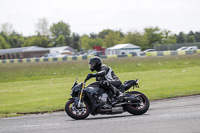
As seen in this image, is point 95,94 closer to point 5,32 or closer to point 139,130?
point 139,130

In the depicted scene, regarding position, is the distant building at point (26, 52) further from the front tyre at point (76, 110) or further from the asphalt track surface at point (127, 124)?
the asphalt track surface at point (127, 124)

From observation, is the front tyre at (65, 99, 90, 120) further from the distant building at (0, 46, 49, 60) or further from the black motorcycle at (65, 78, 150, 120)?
the distant building at (0, 46, 49, 60)

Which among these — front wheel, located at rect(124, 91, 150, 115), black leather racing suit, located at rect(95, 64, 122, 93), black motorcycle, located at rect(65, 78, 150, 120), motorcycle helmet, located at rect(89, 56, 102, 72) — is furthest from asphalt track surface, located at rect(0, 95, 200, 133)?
motorcycle helmet, located at rect(89, 56, 102, 72)

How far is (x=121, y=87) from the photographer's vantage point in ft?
35.3

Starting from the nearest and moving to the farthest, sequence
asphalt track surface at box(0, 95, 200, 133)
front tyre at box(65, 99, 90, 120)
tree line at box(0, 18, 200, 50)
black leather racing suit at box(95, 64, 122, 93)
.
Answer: asphalt track surface at box(0, 95, 200, 133), front tyre at box(65, 99, 90, 120), black leather racing suit at box(95, 64, 122, 93), tree line at box(0, 18, 200, 50)

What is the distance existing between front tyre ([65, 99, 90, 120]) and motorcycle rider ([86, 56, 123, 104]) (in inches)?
31.5

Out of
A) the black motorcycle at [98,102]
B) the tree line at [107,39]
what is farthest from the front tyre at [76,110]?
the tree line at [107,39]

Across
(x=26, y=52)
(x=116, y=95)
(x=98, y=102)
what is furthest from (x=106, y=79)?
(x=26, y=52)

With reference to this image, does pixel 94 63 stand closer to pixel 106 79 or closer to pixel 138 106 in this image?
pixel 106 79

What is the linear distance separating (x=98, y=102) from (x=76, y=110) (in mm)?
691

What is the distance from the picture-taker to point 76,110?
33.6 feet

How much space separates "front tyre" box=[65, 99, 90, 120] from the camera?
10203 millimetres

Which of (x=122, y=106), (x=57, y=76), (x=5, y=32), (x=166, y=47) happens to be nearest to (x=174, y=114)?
(x=122, y=106)

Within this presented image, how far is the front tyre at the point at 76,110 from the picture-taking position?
10.2m
